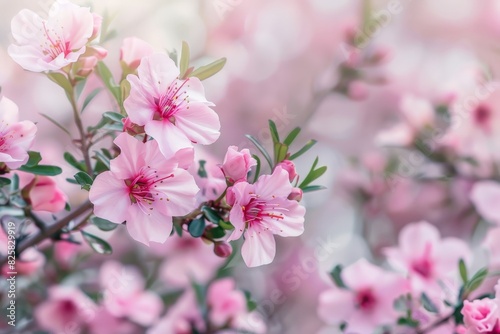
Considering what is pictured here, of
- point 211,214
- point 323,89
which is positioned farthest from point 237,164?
point 323,89

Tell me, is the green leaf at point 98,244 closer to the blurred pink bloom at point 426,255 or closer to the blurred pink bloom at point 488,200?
the blurred pink bloom at point 426,255

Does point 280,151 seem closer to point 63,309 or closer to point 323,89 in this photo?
point 63,309

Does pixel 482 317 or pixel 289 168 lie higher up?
pixel 289 168

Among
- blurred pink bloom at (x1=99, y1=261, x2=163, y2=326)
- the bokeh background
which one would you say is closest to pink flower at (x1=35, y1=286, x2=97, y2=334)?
blurred pink bloom at (x1=99, y1=261, x2=163, y2=326)

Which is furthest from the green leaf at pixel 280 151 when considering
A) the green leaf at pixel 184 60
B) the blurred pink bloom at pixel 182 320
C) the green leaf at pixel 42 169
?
the blurred pink bloom at pixel 182 320

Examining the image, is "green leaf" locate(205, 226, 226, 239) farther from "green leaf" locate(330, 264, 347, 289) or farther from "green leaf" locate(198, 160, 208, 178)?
"green leaf" locate(330, 264, 347, 289)

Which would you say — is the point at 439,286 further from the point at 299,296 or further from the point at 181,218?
the point at 299,296
